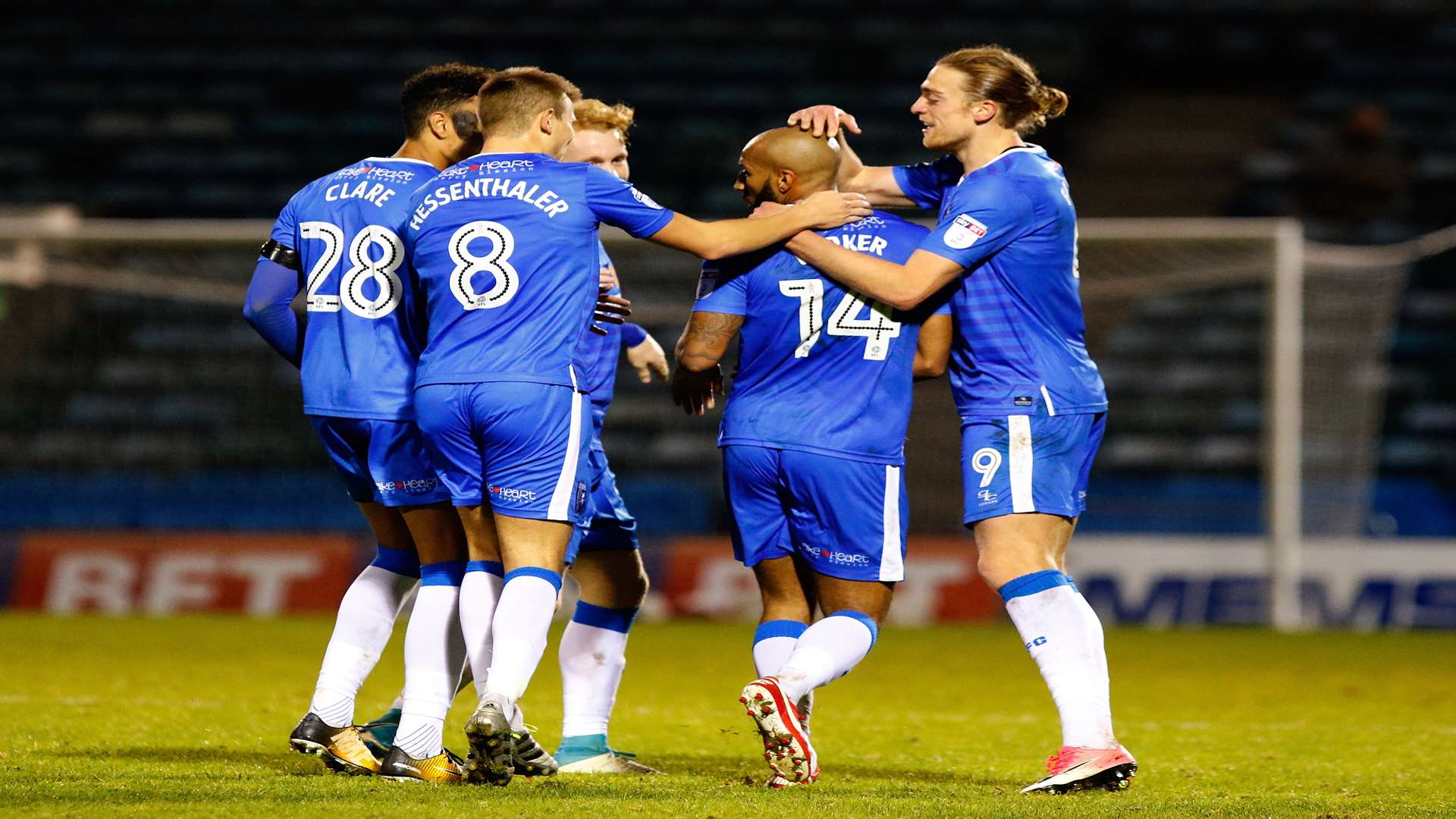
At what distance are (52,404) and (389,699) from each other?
7.19m

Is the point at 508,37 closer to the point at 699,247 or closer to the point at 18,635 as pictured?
the point at 18,635

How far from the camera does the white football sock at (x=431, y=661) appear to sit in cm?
441

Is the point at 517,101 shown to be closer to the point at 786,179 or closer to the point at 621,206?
the point at 621,206

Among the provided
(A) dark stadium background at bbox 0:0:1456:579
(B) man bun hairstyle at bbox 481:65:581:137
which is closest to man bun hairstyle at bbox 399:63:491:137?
(B) man bun hairstyle at bbox 481:65:581:137

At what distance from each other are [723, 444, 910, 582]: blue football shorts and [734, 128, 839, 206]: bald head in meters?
0.73

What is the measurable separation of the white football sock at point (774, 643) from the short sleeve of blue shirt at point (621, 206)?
43.8 inches

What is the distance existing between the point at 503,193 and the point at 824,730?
2.62 m

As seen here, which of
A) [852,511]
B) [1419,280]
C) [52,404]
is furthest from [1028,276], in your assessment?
[1419,280]

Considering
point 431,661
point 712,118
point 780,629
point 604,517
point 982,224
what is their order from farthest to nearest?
point 712,118
point 604,517
point 780,629
point 982,224
point 431,661

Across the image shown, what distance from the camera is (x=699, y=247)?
4.43m

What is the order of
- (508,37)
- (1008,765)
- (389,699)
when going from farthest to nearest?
(508,37) < (389,699) < (1008,765)

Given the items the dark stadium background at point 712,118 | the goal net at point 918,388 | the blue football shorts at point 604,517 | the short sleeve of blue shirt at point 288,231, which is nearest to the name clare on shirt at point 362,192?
the short sleeve of blue shirt at point 288,231

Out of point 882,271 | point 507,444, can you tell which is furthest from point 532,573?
point 882,271

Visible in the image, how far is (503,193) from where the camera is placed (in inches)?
172
